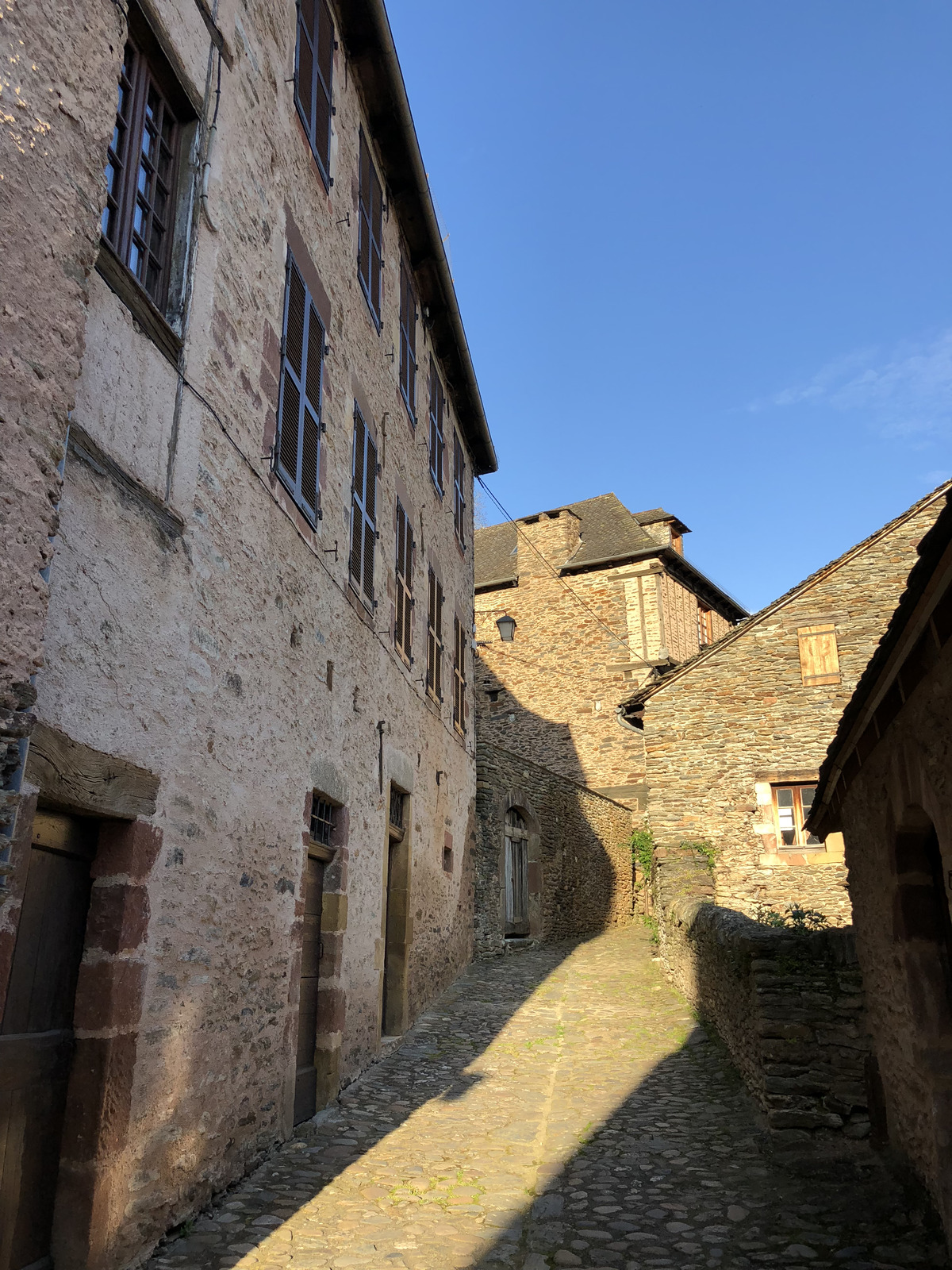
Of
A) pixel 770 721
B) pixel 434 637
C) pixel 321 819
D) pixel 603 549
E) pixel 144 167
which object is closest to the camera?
pixel 144 167

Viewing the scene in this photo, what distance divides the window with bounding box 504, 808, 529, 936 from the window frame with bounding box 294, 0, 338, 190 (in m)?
9.55

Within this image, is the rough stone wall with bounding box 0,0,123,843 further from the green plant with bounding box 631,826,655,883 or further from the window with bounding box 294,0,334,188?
the green plant with bounding box 631,826,655,883

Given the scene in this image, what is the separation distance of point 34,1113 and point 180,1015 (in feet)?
2.70

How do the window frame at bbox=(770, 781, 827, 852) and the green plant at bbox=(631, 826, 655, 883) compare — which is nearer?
the window frame at bbox=(770, 781, 827, 852)

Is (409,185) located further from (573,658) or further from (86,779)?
(573,658)

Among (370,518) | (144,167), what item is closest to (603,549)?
(370,518)

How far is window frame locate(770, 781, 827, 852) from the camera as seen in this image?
1334 centimetres

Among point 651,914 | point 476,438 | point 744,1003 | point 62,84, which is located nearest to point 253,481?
point 62,84

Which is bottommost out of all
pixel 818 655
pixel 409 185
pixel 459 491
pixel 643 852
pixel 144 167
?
pixel 643 852

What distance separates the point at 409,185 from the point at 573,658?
12657 millimetres

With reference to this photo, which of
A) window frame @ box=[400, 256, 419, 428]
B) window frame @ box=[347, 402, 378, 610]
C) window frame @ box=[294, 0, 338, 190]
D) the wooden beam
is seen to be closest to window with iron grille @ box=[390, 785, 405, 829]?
window frame @ box=[347, 402, 378, 610]

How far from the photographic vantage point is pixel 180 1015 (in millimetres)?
4086

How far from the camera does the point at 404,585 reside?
356 inches

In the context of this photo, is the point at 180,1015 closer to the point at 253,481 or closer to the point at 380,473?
the point at 253,481
